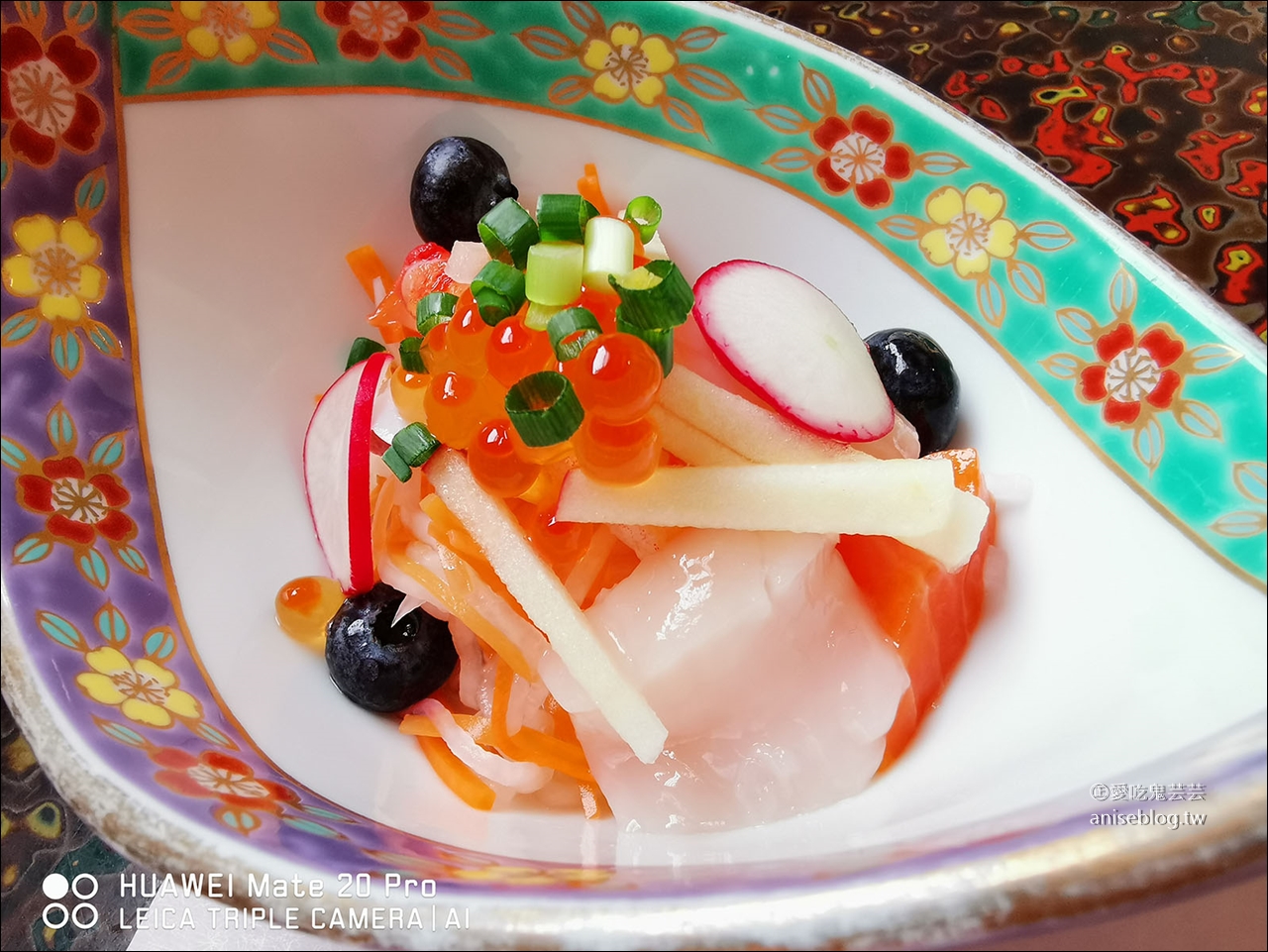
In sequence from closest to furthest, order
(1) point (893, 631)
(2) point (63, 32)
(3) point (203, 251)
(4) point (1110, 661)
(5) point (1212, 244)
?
(4) point (1110, 661) → (1) point (893, 631) → (2) point (63, 32) → (3) point (203, 251) → (5) point (1212, 244)

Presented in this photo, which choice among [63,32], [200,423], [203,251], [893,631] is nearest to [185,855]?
[200,423]

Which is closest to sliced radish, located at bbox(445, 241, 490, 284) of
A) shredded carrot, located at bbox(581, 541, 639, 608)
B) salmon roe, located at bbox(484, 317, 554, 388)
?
salmon roe, located at bbox(484, 317, 554, 388)

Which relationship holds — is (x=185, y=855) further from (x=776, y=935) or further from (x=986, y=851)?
(x=986, y=851)

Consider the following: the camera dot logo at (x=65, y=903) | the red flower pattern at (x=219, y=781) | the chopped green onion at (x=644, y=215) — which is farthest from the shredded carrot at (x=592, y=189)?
the camera dot logo at (x=65, y=903)

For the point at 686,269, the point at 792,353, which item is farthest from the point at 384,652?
the point at 686,269

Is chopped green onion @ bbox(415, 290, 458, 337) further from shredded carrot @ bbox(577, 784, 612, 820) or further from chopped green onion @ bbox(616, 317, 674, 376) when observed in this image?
shredded carrot @ bbox(577, 784, 612, 820)
